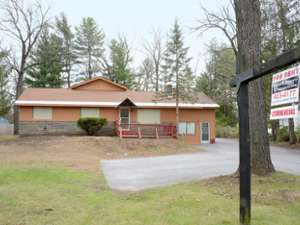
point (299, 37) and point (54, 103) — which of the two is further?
point (54, 103)

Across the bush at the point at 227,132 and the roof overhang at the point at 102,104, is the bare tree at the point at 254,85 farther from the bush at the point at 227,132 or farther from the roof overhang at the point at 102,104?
the bush at the point at 227,132

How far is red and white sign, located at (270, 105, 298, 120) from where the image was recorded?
3.86 metres

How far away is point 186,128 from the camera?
26.0m

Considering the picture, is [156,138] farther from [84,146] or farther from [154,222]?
[154,222]

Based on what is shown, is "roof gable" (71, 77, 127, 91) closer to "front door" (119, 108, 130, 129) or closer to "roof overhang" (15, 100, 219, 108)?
"roof overhang" (15, 100, 219, 108)

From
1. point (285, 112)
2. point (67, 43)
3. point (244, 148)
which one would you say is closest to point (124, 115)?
point (67, 43)

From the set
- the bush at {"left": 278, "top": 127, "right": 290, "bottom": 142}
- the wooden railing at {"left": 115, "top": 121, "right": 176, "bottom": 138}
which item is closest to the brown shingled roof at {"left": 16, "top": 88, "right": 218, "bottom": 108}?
the wooden railing at {"left": 115, "top": 121, "right": 176, "bottom": 138}

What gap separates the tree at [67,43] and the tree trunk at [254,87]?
1370 inches

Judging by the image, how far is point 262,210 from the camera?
17.1 ft

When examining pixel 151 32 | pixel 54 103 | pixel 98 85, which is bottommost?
pixel 54 103

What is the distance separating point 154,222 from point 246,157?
5.32 feet

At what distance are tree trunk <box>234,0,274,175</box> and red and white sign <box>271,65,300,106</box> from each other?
379 cm

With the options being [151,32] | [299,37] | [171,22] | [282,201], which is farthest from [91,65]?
[282,201]

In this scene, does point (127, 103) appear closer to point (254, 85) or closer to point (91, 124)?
point (91, 124)
